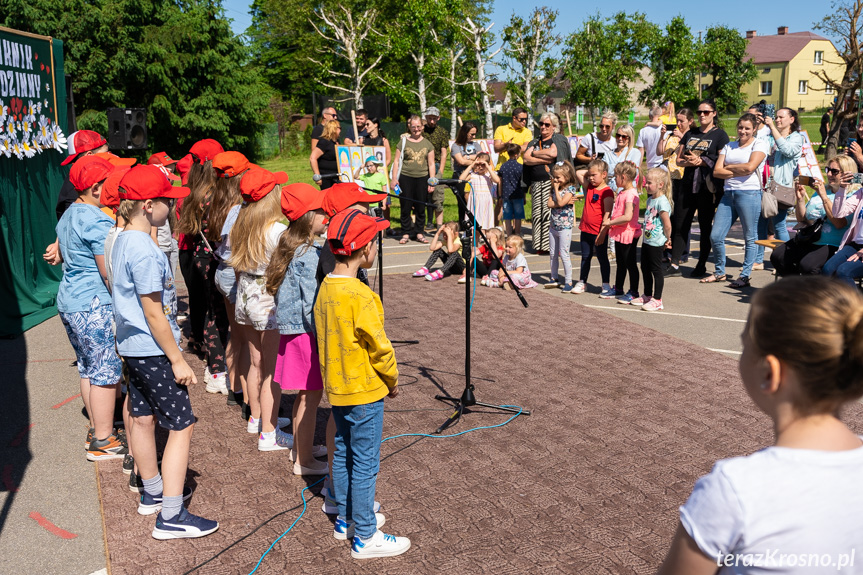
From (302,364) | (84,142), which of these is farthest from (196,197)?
(302,364)

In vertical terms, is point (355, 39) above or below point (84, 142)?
above

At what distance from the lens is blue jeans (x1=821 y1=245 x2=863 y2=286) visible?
7602mm

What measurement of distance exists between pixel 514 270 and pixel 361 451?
668cm

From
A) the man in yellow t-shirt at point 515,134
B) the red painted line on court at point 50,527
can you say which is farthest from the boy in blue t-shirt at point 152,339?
the man in yellow t-shirt at point 515,134

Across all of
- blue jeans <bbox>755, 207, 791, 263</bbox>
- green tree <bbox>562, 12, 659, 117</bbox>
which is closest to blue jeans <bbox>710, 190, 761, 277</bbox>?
blue jeans <bbox>755, 207, 791, 263</bbox>

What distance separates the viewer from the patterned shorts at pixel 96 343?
504 cm

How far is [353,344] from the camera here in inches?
146

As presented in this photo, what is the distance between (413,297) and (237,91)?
29.2 metres

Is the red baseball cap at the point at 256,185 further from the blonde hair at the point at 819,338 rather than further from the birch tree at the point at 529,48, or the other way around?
the birch tree at the point at 529,48

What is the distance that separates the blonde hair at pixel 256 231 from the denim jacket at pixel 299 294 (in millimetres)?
461

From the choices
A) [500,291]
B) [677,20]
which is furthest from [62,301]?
[677,20]

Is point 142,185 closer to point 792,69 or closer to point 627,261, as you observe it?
point 627,261

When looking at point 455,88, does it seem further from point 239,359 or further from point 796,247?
point 239,359

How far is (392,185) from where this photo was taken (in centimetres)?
1362
